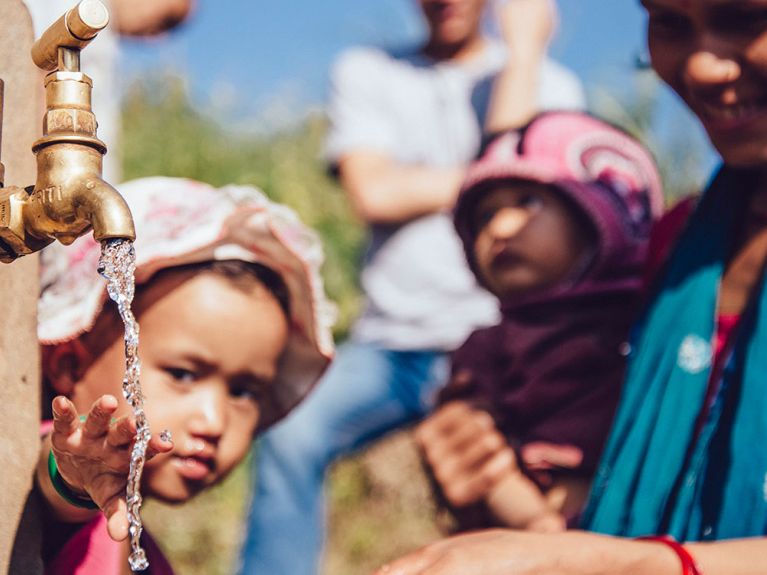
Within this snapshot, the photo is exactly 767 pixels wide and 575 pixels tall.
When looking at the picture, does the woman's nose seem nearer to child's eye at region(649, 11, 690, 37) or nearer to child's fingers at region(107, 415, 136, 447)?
child's eye at region(649, 11, 690, 37)

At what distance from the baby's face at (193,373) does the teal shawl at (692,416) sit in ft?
1.81

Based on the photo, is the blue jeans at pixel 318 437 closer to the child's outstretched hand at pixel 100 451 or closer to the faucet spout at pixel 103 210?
the child's outstretched hand at pixel 100 451

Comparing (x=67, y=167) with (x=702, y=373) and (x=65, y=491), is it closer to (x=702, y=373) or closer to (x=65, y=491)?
(x=65, y=491)

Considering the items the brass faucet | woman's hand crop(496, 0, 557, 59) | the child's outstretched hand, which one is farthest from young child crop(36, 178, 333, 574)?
woman's hand crop(496, 0, 557, 59)

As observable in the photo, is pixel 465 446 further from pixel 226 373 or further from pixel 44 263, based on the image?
pixel 44 263

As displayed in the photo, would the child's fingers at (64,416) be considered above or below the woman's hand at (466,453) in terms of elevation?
above

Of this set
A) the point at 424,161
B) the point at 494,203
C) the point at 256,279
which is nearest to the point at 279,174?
the point at 424,161

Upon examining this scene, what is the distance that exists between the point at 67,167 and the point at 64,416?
0.24 meters

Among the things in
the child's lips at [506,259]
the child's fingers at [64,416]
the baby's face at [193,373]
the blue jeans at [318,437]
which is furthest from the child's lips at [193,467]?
the blue jeans at [318,437]

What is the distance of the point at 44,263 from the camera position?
1435 millimetres

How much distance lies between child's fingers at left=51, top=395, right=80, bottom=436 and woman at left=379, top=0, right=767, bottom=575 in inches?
16.8

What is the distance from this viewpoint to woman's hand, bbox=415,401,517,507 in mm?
1936

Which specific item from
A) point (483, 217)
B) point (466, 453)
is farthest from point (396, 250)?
point (466, 453)

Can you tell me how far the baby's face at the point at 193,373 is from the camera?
1.45 meters
